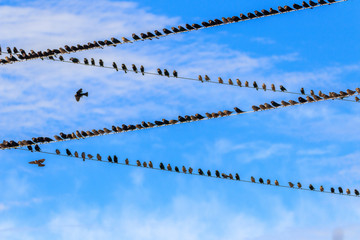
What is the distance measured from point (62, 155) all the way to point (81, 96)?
12.0 feet

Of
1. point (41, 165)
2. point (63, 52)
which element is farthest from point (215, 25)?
point (41, 165)

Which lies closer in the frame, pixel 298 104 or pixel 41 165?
pixel 298 104

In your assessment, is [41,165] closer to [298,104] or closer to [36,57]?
[36,57]

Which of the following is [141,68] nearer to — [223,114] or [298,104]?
[223,114]

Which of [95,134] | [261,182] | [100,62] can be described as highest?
[100,62]

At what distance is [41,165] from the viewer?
5066 centimetres

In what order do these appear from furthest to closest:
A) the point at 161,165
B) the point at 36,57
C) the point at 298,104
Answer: the point at 161,165 → the point at 36,57 → the point at 298,104

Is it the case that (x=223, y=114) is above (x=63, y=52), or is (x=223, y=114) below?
below

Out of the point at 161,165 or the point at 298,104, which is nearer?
the point at 298,104

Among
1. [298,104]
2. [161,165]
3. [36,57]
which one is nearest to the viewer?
[298,104]

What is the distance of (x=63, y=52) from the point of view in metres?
51.3

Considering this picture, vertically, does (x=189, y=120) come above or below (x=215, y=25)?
below

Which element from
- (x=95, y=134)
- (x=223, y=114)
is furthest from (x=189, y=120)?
(x=95, y=134)

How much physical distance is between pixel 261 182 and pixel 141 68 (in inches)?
383
